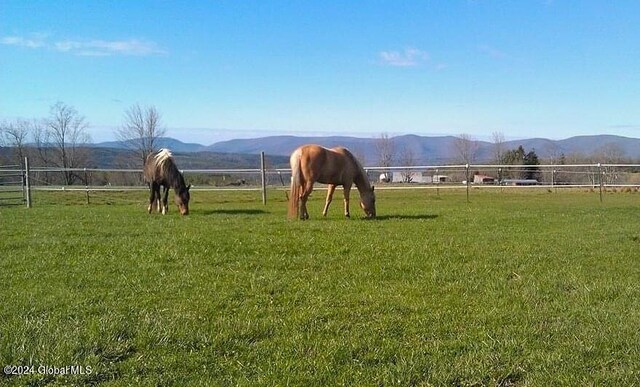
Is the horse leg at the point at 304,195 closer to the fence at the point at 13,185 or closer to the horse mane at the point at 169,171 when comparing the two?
the horse mane at the point at 169,171

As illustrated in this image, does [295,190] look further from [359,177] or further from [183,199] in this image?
[183,199]

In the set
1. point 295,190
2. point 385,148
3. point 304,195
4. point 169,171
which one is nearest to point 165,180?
point 169,171

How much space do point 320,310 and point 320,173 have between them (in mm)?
7726

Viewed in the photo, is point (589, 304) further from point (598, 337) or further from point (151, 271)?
point (151, 271)

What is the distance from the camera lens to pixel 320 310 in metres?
4.43

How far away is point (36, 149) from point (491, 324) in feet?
176

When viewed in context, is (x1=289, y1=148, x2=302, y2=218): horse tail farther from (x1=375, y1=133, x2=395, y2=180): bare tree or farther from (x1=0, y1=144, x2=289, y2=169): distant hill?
(x1=375, y1=133, x2=395, y2=180): bare tree

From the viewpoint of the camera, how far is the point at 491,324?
13.6 ft

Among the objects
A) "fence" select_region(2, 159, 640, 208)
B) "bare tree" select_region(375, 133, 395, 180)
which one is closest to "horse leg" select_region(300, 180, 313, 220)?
"fence" select_region(2, 159, 640, 208)

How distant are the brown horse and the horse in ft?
12.4

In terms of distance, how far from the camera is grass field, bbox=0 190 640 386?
3.31 metres

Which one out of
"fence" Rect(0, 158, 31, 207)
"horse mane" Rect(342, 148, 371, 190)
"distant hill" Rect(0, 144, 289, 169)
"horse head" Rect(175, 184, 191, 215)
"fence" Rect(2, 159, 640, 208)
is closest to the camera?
"horse mane" Rect(342, 148, 371, 190)

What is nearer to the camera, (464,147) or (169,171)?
(169,171)

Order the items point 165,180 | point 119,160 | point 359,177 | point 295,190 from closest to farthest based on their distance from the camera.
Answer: point 295,190
point 359,177
point 165,180
point 119,160
